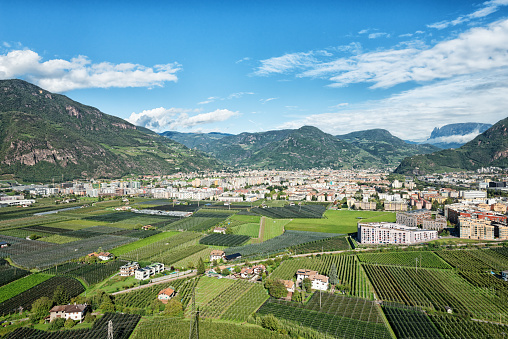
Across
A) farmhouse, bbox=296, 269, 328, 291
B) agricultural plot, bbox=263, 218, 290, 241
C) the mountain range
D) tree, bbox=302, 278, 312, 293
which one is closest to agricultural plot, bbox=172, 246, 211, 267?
agricultural plot, bbox=263, 218, 290, 241

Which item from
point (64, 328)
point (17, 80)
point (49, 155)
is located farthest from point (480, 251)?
point (17, 80)

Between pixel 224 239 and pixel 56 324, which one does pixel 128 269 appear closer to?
pixel 56 324

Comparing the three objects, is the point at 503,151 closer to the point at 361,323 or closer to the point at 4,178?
the point at 361,323

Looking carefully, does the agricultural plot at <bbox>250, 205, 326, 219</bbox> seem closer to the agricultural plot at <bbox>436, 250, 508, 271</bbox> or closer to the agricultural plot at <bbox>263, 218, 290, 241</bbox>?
the agricultural plot at <bbox>263, 218, 290, 241</bbox>

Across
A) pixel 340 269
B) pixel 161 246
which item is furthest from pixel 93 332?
pixel 340 269

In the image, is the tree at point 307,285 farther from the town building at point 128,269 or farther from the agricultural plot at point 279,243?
the town building at point 128,269

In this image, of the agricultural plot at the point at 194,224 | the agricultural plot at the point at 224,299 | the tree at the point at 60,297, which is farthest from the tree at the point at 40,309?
the agricultural plot at the point at 194,224
